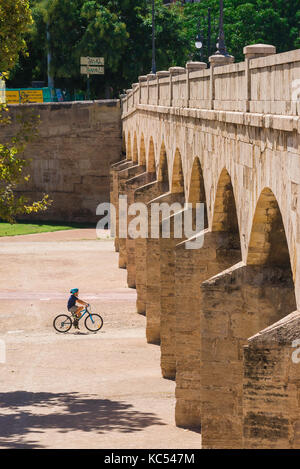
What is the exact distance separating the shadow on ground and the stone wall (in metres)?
32.7

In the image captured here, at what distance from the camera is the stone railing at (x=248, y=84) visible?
476 inches

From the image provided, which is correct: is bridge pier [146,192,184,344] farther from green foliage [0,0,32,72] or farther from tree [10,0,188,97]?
tree [10,0,188,97]

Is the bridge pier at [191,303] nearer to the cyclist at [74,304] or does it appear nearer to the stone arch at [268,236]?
the stone arch at [268,236]

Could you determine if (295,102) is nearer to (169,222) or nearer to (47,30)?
(169,222)

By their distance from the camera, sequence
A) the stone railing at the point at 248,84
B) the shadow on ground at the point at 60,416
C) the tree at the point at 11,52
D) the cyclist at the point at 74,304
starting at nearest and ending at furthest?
the stone railing at the point at 248,84 → the shadow on ground at the point at 60,416 → the tree at the point at 11,52 → the cyclist at the point at 74,304

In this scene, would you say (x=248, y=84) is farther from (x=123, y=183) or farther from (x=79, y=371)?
(x=123, y=183)

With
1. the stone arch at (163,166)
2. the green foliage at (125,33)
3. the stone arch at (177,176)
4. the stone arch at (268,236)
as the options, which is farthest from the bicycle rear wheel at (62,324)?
the green foliage at (125,33)

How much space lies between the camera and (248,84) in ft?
48.8

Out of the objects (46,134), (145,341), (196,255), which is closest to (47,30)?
(46,134)

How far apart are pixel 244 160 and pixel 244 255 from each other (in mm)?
1792

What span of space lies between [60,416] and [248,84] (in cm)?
967

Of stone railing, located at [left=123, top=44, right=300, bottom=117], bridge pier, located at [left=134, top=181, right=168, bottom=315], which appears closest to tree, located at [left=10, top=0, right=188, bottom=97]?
bridge pier, located at [left=134, top=181, right=168, bottom=315]

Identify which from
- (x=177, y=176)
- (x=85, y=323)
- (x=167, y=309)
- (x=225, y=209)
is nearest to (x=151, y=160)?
(x=85, y=323)

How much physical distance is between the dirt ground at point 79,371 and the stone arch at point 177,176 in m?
4.77
